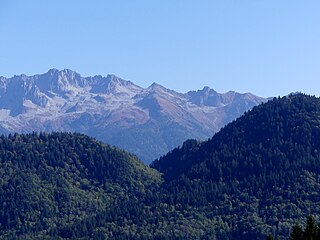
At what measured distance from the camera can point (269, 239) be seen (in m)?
136

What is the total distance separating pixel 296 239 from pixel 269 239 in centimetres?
531

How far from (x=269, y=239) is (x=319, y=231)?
32.9ft

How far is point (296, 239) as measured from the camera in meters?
136

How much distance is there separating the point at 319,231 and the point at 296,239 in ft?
15.9

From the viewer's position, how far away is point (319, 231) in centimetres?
13688
